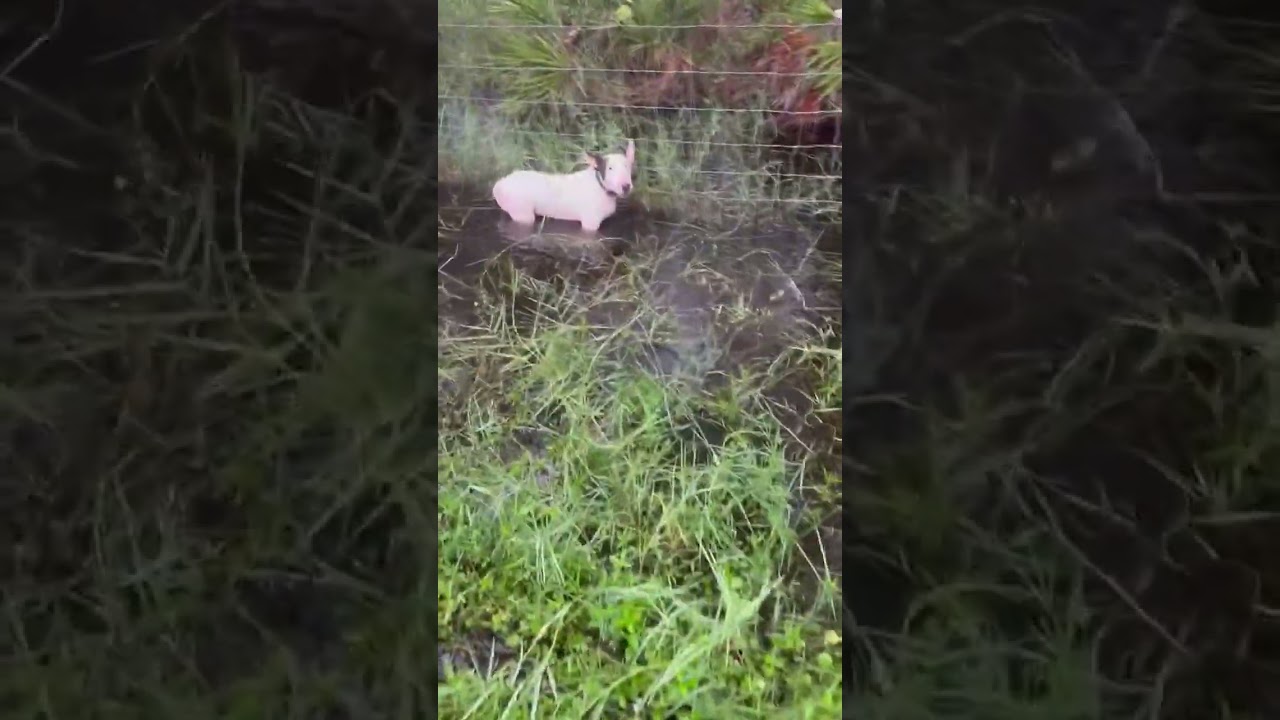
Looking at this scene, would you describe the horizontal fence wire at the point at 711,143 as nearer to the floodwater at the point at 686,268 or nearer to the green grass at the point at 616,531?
the floodwater at the point at 686,268

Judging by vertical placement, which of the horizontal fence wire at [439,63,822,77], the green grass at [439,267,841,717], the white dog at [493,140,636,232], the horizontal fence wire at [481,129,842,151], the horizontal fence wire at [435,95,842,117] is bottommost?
the green grass at [439,267,841,717]

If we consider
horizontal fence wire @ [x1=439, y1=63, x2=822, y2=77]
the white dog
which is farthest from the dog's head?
horizontal fence wire @ [x1=439, y1=63, x2=822, y2=77]

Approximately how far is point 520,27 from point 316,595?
0.95 metres

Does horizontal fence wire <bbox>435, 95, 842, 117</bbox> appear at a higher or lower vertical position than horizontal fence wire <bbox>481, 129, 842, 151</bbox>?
higher

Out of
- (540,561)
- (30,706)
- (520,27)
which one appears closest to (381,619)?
(540,561)

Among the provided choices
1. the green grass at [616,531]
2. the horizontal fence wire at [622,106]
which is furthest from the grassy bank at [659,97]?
the green grass at [616,531]

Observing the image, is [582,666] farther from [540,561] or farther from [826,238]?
[826,238]

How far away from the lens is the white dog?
4.47ft

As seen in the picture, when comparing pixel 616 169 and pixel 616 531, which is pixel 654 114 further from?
pixel 616 531

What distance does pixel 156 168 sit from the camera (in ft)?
4.43

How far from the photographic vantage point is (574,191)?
1.37 meters

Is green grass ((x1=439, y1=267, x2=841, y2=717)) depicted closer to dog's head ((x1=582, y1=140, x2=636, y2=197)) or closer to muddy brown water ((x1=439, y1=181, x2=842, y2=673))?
muddy brown water ((x1=439, y1=181, x2=842, y2=673))

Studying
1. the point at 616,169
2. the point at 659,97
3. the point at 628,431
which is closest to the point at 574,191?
the point at 616,169

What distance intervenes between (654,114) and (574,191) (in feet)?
0.57
